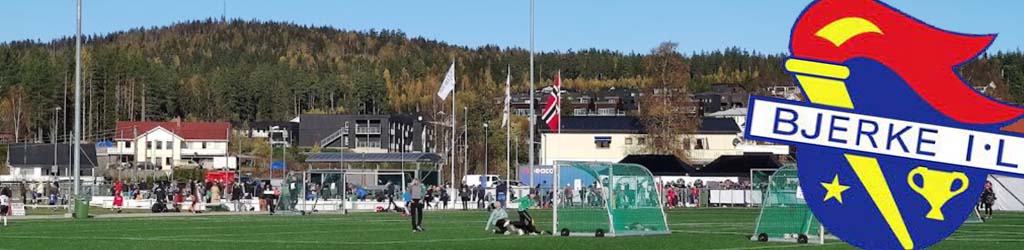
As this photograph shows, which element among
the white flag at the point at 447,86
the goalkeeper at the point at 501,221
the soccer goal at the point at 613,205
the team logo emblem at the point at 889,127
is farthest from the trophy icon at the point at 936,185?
the white flag at the point at 447,86

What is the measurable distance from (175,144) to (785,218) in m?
129

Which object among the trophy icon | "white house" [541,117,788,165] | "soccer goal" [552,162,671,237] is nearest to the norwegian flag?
"soccer goal" [552,162,671,237]

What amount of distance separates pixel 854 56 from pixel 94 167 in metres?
116

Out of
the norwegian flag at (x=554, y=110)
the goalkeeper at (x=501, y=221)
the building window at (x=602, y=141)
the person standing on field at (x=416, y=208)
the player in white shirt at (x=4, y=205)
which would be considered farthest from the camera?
the building window at (x=602, y=141)

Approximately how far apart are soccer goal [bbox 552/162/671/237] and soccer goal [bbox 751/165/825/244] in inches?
119

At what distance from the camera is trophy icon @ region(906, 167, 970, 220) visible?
14609 millimetres

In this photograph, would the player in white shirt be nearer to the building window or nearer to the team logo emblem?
the team logo emblem

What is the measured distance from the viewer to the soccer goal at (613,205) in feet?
113

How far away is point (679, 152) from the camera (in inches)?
4395

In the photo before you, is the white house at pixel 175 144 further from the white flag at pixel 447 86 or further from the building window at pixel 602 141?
the white flag at pixel 447 86

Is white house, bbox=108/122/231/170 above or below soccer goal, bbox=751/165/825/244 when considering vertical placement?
above

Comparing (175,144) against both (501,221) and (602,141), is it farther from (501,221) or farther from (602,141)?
(501,221)

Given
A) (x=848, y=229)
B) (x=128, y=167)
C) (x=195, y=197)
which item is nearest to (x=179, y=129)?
(x=128, y=167)

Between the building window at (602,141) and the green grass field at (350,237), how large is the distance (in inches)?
2879
